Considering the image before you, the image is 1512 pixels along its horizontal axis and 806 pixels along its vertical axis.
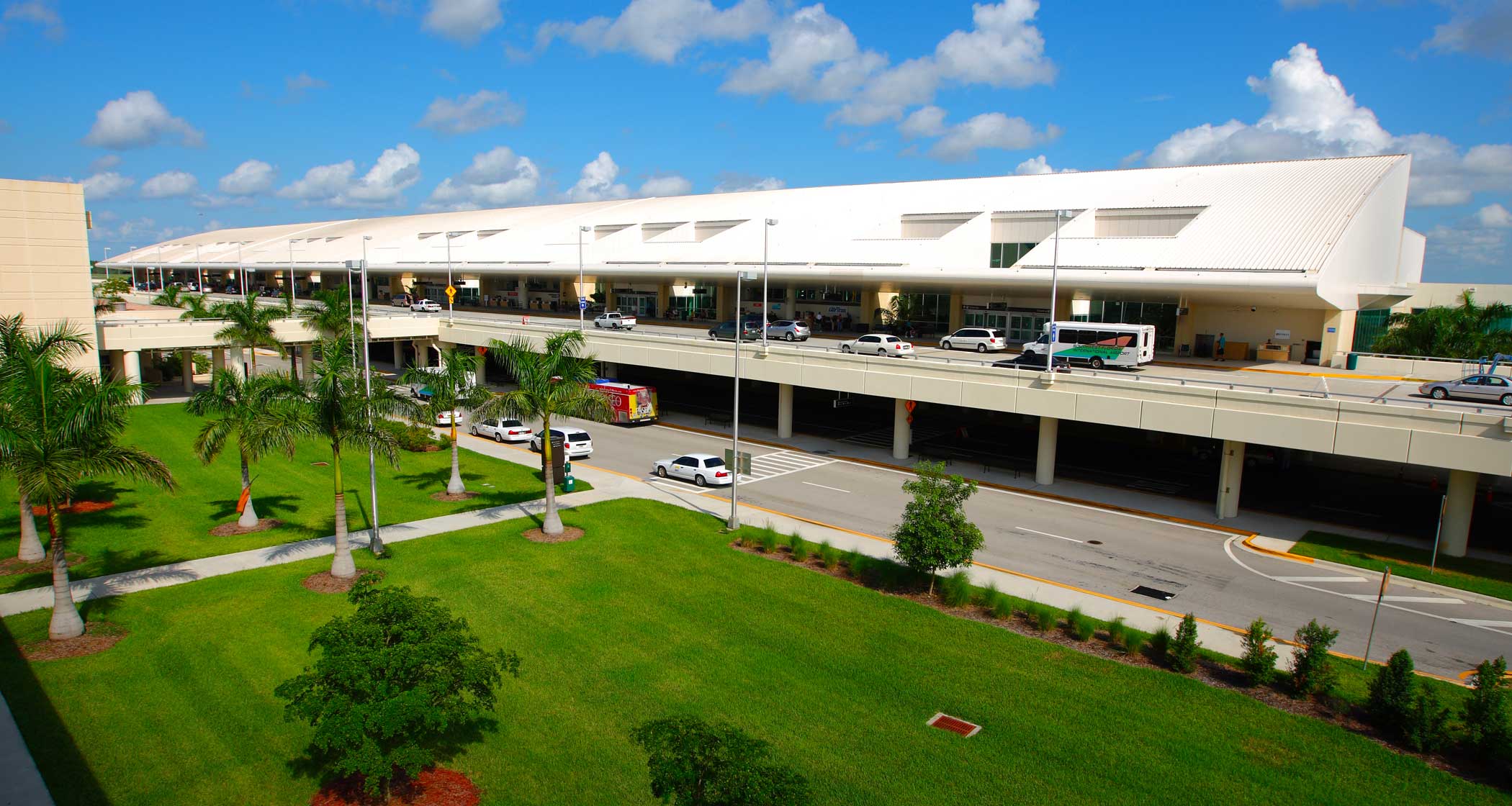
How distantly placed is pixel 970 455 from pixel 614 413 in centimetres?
1955

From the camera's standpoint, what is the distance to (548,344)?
84.5 feet

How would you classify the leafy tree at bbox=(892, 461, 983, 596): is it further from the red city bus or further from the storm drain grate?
the red city bus

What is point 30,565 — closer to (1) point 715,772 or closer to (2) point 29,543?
(2) point 29,543

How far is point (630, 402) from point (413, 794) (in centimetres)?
3507

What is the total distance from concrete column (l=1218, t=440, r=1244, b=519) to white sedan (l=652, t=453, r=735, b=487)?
18108 mm

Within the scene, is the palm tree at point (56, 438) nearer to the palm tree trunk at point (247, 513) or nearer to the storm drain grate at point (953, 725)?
the palm tree trunk at point (247, 513)

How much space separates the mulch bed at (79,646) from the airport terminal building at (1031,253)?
71.6 feet

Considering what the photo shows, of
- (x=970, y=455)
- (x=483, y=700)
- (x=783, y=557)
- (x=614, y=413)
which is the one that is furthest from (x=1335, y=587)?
(x=614, y=413)

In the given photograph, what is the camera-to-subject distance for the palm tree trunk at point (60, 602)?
55.1 feet

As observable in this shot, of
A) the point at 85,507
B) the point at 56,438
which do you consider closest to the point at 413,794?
the point at 56,438

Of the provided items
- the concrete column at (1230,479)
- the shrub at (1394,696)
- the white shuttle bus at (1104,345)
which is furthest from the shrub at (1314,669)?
the white shuttle bus at (1104,345)

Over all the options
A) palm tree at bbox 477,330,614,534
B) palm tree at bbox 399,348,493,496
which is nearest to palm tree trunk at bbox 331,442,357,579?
palm tree at bbox 477,330,614,534

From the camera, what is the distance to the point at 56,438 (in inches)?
644

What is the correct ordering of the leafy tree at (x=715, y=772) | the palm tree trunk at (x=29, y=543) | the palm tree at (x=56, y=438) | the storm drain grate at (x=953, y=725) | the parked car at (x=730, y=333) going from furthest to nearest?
the parked car at (x=730, y=333), the palm tree trunk at (x=29, y=543), the palm tree at (x=56, y=438), the storm drain grate at (x=953, y=725), the leafy tree at (x=715, y=772)
